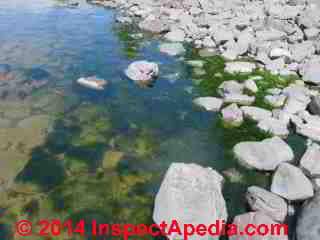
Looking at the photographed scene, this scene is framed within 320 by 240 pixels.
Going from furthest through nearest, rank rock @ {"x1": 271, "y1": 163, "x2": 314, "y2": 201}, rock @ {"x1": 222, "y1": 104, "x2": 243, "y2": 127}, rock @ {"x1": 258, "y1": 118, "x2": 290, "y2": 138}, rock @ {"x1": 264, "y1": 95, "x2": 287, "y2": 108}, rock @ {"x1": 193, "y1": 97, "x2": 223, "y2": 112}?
rock @ {"x1": 264, "y1": 95, "x2": 287, "y2": 108} → rock @ {"x1": 193, "y1": 97, "x2": 223, "y2": 112} → rock @ {"x1": 222, "y1": 104, "x2": 243, "y2": 127} → rock @ {"x1": 258, "y1": 118, "x2": 290, "y2": 138} → rock @ {"x1": 271, "y1": 163, "x2": 314, "y2": 201}

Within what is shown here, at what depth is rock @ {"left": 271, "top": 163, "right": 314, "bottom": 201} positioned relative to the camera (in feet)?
23.0

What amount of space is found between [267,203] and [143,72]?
26.6 feet

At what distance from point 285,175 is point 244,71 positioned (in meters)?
7.53

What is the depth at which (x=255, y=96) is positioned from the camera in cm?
1202

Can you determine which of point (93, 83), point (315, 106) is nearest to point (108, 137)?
point (93, 83)

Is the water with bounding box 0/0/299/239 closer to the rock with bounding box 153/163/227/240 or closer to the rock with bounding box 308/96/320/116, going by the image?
the rock with bounding box 153/163/227/240

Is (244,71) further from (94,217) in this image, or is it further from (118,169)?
(94,217)

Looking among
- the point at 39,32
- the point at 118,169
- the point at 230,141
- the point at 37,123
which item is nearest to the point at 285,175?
the point at 230,141

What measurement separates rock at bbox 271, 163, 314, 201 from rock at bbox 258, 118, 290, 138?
2108 millimetres

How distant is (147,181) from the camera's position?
792 centimetres

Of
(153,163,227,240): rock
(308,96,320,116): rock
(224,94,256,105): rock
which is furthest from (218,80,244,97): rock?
(153,163,227,240): rock

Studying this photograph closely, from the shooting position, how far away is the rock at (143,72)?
13.1 meters

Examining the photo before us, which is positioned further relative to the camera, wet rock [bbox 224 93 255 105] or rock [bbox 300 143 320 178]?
wet rock [bbox 224 93 255 105]

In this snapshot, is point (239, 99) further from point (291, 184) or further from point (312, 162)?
point (291, 184)
